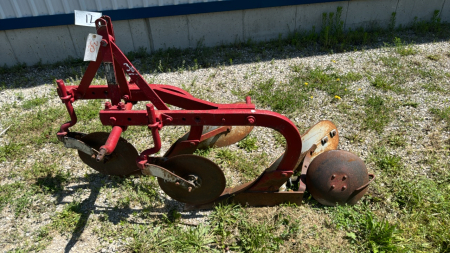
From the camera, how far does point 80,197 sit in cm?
312

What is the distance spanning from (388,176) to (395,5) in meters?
4.45

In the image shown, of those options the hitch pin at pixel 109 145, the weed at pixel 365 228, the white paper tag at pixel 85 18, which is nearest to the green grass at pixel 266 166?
the weed at pixel 365 228

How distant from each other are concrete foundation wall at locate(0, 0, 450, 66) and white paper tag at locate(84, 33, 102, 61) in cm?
352

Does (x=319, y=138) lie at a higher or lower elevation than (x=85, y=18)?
lower

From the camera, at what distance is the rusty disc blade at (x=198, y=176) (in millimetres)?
2613

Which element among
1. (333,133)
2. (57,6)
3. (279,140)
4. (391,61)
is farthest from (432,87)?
(57,6)

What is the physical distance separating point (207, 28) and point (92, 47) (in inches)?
149

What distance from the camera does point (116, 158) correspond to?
2971 mm

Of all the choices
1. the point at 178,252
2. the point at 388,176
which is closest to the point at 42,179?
the point at 178,252

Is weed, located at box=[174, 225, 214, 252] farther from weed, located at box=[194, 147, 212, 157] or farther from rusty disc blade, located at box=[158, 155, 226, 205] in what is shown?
weed, located at box=[194, 147, 212, 157]

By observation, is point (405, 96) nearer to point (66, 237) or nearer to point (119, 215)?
point (119, 215)

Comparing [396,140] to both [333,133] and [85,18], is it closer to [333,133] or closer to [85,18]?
[333,133]

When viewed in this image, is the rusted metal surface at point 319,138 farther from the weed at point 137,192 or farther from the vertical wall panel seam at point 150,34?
the vertical wall panel seam at point 150,34

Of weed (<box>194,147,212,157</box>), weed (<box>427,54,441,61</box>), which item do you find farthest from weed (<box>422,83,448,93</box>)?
weed (<box>194,147,212,157</box>)
